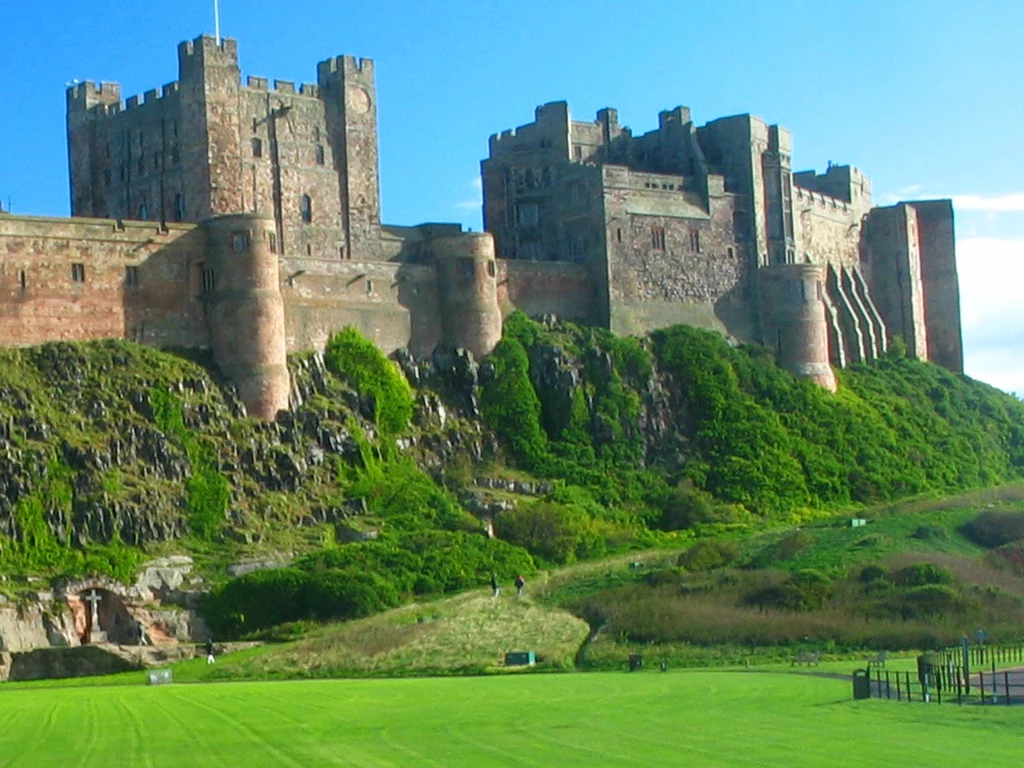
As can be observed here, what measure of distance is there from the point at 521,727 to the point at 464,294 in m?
44.6

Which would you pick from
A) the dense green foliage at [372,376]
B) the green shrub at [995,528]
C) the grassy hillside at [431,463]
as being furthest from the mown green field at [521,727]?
the dense green foliage at [372,376]

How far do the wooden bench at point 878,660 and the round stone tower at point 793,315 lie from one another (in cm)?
3808

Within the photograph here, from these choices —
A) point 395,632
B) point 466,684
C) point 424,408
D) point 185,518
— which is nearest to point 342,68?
point 424,408

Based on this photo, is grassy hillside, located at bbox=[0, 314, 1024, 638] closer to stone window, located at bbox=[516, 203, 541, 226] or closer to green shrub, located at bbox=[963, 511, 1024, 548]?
green shrub, located at bbox=[963, 511, 1024, 548]

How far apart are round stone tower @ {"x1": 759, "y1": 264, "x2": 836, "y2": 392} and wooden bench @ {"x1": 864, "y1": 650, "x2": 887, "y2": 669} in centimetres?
3808

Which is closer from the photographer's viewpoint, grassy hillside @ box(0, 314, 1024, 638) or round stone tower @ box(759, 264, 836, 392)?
grassy hillside @ box(0, 314, 1024, 638)

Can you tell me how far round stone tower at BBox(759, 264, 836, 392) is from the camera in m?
87.5

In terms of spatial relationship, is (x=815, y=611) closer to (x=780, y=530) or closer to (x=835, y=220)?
(x=780, y=530)

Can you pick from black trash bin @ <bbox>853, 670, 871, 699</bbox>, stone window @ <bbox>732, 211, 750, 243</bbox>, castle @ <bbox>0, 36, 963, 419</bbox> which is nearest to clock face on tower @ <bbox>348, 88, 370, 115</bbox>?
castle @ <bbox>0, 36, 963, 419</bbox>

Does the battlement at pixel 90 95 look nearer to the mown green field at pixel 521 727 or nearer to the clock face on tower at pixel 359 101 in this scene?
the clock face on tower at pixel 359 101

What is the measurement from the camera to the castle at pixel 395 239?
227 ft

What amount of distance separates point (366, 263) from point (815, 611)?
25.1 m

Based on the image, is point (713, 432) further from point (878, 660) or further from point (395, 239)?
point (878, 660)

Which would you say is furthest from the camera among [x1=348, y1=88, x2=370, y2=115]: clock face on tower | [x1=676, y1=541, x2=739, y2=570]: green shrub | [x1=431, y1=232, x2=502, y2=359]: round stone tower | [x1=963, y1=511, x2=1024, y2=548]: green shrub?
[x1=348, y1=88, x2=370, y2=115]: clock face on tower
